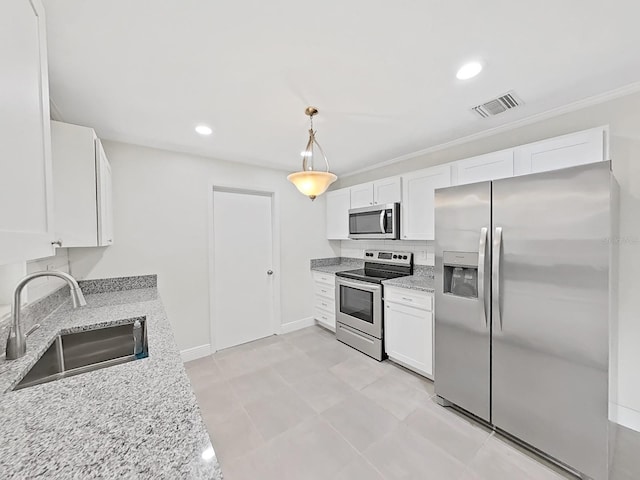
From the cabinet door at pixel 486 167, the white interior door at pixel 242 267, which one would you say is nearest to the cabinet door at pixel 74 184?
the white interior door at pixel 242 267

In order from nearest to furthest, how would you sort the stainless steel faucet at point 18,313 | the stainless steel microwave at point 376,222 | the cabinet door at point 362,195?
the stainless steel faucet at point 18,313, the stainless steel microwave at point 376,222, the cabinet door at point 362,195

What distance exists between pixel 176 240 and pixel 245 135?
145 cm

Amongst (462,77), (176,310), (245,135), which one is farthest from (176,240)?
(462,77)

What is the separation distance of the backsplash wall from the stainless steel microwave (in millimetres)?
347

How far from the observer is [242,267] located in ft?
11.4

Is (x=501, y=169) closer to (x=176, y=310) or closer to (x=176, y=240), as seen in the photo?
(x=176, y=240)

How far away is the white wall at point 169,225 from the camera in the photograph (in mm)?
2602

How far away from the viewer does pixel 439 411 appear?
209cm

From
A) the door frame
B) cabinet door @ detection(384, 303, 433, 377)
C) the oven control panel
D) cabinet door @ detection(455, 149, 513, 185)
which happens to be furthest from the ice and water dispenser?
the door frame

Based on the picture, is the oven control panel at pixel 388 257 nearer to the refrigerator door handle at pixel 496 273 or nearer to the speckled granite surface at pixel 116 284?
the refrigerator door handle at pixel 496 273

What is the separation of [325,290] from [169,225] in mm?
2224

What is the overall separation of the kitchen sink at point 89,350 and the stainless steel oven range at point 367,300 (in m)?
2.21

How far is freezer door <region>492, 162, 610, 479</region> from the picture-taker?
1.42m

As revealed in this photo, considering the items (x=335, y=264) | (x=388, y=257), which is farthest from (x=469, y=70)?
(x=335, y=264)
